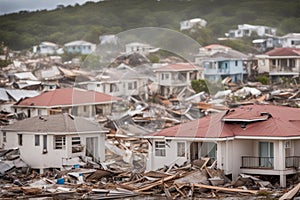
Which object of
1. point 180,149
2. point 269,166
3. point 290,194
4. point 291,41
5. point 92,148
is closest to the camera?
point 290,194

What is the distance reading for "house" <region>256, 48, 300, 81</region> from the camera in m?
58.5

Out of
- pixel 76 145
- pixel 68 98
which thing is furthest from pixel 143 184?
pixel 68 98

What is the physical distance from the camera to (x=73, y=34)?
347 feet

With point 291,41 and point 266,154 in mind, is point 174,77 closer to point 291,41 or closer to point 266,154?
point 266,154

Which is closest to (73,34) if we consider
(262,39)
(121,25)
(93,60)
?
(121,25)

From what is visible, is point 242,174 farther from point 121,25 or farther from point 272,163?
point 121,25

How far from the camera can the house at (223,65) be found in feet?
175

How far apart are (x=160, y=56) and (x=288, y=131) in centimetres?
2050

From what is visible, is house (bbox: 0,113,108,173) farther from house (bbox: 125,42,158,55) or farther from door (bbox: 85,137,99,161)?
house (bbox: 125,42,158,55)

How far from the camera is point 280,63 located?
59.9 metres

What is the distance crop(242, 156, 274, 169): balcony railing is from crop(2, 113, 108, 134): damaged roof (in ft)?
16.3

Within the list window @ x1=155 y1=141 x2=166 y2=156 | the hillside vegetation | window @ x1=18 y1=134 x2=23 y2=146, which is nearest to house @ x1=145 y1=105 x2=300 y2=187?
window @ x1=155 y1=141 x2=166 y2=156

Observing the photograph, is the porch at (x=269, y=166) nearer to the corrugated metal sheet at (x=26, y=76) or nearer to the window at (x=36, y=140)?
the window at (x=36, y=140)

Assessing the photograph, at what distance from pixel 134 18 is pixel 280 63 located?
67.0 m
